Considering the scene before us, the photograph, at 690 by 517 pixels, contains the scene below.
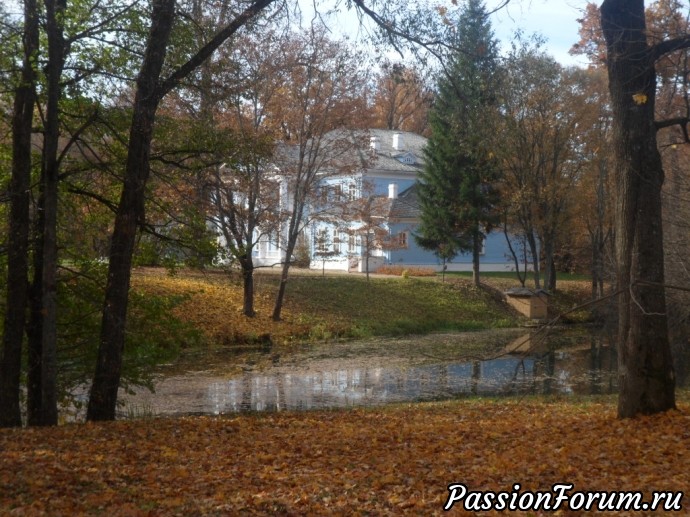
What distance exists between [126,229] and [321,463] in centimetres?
536

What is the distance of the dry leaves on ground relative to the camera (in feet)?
22.2

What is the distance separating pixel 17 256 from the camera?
1202cm

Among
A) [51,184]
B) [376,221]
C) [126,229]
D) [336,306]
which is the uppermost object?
[376,221]

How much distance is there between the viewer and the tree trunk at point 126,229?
1170cm

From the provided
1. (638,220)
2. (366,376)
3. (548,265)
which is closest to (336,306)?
(366,376)

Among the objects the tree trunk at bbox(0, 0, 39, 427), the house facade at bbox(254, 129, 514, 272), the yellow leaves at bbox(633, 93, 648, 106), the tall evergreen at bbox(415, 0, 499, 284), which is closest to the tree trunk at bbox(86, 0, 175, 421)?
the tree trunk at bbox(0, 0, 39, 427)

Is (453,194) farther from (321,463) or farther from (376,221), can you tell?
(321,463)

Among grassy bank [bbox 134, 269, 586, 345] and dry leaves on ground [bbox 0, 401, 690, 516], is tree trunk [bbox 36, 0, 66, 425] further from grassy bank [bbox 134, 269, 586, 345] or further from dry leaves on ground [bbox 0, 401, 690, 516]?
grassy bank [bbox 134, 269, 586, 345]

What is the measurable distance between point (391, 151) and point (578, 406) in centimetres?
3692

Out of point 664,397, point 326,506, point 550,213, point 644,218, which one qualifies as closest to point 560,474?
point 326,506

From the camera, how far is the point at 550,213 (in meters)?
37.0

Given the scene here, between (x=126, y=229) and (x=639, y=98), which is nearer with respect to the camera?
(x=639, y=98)

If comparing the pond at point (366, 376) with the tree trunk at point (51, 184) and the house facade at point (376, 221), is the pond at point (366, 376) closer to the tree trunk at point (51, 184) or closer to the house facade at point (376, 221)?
the tree trunk at point (51, 184)

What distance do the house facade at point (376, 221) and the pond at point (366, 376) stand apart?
6.02 m
